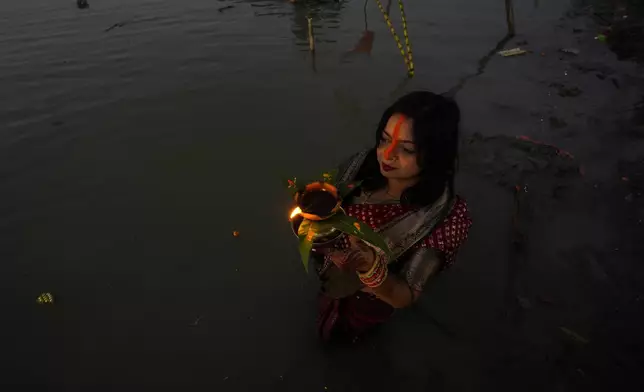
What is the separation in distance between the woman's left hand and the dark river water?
1803mm

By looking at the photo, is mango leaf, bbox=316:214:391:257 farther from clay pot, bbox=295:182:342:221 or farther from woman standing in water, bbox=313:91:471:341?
woman standing in water, bbox=313:91:471:341

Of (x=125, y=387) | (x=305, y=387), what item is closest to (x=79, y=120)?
(x=125, y=387)

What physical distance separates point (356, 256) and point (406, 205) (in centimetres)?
64

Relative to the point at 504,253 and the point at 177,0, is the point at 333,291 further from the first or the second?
the point at 177,0

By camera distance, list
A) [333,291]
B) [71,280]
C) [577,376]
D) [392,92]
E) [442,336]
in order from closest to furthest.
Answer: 1. [333,291]
2. [577,376]
3. [442,336]
4. [71,280]
5. [392,92]

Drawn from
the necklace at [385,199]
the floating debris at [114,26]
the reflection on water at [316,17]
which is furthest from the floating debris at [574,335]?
the floating debris at [114,26]

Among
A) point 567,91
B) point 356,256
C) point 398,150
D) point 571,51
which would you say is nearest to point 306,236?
point 356,256

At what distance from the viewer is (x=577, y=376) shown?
328cm

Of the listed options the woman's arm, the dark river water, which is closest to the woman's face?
the woman's arm

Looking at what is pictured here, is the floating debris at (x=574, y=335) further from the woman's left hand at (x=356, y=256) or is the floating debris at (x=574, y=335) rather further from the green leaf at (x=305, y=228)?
the green leaf at (x=305, y=228)

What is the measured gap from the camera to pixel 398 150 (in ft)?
7.66

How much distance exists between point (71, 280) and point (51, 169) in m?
2.46

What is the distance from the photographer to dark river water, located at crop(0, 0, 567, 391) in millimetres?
3715

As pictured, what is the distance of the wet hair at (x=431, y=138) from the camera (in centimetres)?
224
